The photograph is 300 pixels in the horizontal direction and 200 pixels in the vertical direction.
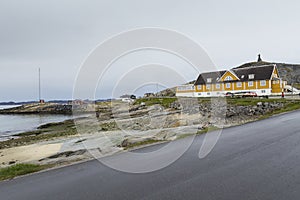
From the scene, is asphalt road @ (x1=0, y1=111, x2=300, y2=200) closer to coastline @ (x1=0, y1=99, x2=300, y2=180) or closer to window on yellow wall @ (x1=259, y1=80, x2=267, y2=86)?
coastline @ (x1=0, y1=99, x2=300, y2=180)

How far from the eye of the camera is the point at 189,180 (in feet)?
18.8

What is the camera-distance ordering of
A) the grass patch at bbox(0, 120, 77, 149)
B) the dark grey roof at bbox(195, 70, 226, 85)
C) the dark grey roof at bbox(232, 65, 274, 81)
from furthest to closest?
the dark grey roof at bbox(195, 70, 226, 85)
the dark grey roof at bbox(232, 65, 274, 81)
the grass patch at bbox(0, 120, 77, 149)

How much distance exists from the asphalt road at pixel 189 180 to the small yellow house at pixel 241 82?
47.0m

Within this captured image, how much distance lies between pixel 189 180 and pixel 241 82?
53050 millimetres

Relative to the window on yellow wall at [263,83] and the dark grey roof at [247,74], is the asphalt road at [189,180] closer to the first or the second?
the window on yellow wall at [263,83]

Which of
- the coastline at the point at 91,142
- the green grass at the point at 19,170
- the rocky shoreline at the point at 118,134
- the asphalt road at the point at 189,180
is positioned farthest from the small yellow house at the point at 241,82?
the green grass at the point at 19,170

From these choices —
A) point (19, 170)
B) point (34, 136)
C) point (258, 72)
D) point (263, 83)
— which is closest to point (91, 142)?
point (19, 170)

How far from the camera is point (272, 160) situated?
6.87 m

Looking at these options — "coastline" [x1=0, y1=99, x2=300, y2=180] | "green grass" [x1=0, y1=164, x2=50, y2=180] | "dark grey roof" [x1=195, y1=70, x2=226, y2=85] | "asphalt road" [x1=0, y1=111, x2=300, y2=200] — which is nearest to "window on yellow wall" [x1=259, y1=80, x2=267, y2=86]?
"dark grey roof" [x1=195, y1=70, x2=226, y2=85]

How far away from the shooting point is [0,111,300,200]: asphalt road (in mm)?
4973

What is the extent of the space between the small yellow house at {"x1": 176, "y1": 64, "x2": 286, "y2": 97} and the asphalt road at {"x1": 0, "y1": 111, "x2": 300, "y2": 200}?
4701 cm

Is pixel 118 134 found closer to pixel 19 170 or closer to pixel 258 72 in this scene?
pixel 19 170

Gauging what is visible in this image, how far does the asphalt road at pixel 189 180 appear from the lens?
4973mm

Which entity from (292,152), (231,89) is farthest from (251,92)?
(292,152)
